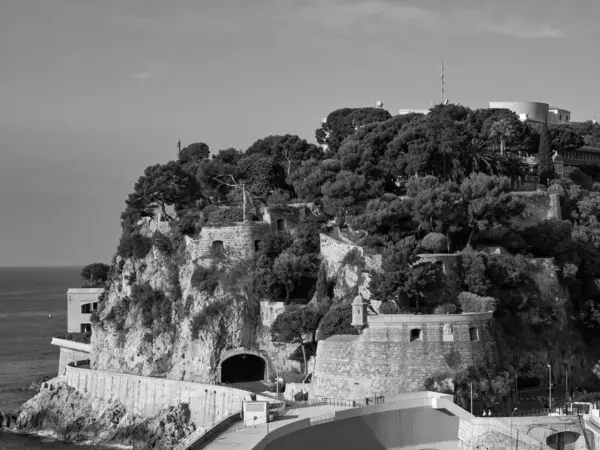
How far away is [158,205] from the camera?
80375 millimetres

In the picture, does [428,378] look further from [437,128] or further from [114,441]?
[437,128]

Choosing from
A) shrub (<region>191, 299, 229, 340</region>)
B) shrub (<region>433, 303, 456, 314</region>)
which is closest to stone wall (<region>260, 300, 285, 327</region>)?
shrub (<region>191, 299, 229, 340</region>)

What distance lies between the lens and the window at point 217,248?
6825 centimetres

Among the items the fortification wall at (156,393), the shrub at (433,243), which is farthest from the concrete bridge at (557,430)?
the shrub at (433,243)

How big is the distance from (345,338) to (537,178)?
27120 millimetres

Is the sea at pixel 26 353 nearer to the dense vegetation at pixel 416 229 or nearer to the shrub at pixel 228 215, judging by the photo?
the dense vegetation at pixel 416 229

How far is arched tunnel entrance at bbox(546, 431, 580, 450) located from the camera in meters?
50.0

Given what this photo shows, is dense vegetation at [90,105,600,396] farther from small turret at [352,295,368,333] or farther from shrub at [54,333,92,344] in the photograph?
shrub at [54,333,92,344]

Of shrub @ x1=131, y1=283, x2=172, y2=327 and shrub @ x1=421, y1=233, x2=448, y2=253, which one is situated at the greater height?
shrub @ x1=421, y1=233, x2=448, y2=253

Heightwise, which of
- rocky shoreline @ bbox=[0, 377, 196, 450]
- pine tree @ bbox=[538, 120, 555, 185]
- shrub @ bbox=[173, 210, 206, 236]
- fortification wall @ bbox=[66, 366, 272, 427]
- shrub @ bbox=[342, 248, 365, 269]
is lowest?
rocky shoreline @ bbox=[0, 377, 196, 450]

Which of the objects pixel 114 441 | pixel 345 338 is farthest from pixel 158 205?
pixel 345 338

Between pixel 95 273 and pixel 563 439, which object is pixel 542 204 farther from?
pixel 95 273

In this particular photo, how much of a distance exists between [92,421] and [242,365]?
9122 mm

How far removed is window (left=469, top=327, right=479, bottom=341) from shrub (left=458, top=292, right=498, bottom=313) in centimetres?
243
